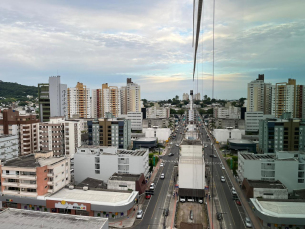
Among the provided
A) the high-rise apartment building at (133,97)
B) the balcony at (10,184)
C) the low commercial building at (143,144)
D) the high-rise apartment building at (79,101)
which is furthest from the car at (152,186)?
the high-rise apartment building at (133,97)

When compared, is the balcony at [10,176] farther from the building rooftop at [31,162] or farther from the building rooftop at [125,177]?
the building rooftop at [125,177]

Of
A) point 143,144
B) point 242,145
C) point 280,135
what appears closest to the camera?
point 280,135

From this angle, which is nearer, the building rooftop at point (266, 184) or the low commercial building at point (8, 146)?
the building rooftop at point (266, 184)

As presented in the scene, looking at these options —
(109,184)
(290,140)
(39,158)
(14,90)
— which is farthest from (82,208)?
(14,90)

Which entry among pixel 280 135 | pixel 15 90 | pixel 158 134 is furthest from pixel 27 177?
pixel 15 90

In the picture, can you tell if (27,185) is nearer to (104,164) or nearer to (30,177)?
(30,177)

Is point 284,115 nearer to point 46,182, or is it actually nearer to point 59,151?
point 46,182
